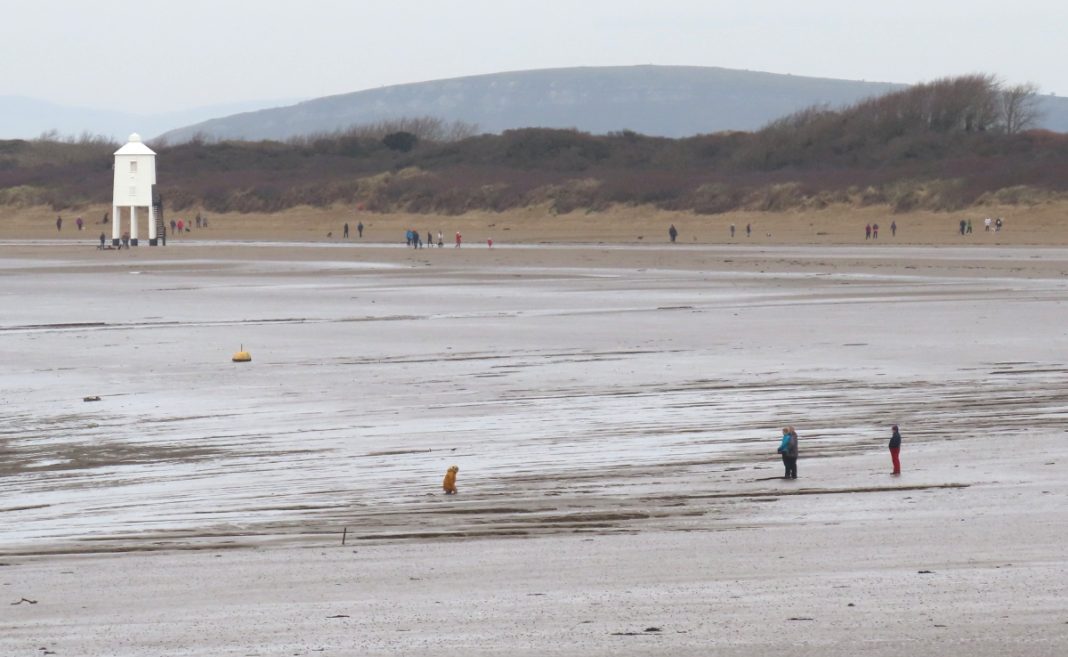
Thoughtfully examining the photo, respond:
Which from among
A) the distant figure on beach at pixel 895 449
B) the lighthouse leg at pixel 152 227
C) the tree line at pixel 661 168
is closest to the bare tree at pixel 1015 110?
the tree line at pixel 661 168

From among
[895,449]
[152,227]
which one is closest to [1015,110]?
[152,227]

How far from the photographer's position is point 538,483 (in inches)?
414

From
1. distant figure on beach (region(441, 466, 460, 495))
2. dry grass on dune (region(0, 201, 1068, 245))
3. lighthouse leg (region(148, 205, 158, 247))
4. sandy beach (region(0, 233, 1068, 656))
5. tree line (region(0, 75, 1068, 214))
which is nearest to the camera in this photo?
sandy beach (region(0, 233, 1068, 656))

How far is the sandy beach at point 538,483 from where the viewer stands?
22.7 feet

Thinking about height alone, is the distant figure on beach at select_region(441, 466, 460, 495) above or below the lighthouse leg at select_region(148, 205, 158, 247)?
below

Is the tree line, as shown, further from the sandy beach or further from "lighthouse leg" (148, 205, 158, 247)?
the sandy beach

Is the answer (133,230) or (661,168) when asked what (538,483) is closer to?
(133,230)

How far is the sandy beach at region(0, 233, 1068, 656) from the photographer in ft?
22.7

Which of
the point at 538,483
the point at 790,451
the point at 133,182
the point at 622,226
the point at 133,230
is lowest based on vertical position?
the point at 538,483

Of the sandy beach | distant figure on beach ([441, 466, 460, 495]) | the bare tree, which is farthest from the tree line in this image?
distant figure on beach ([441, 466, 460, 495])

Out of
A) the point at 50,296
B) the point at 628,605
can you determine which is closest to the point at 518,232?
the point at 50,296

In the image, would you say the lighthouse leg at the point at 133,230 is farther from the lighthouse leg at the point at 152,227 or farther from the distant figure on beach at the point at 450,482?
the distant figure on beach at the point at 450,482

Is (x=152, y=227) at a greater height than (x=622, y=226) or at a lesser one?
lesser

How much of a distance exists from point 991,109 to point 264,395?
258 ft
